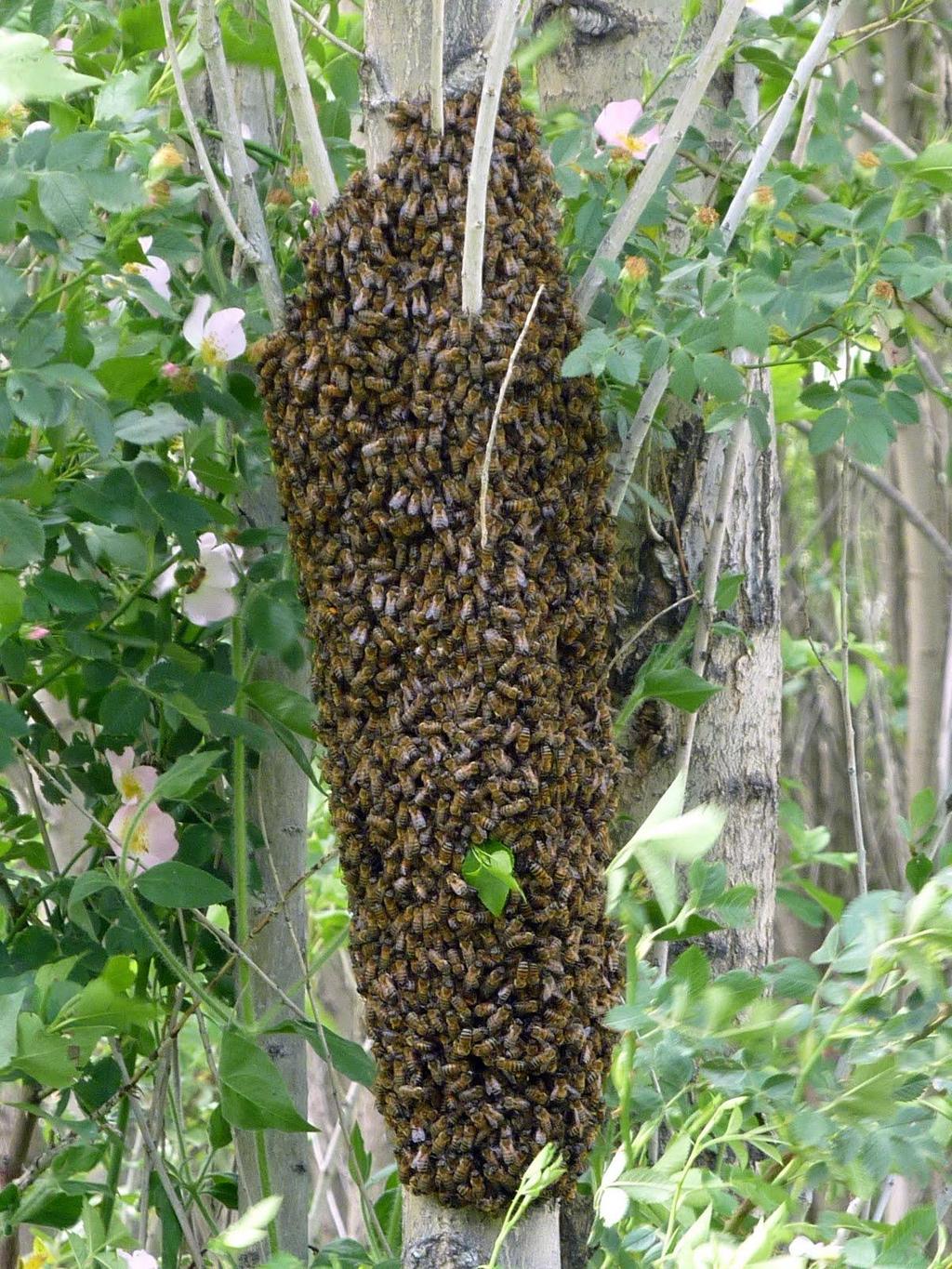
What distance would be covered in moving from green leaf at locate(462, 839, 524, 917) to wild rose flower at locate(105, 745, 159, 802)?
1.24 ft

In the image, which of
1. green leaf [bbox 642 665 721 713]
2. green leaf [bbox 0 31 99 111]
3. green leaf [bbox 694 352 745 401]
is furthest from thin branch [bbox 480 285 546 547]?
green leaf [bbox 0 31 99 111]

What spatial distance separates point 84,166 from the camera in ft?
3.17

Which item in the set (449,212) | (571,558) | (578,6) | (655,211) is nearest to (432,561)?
(571,558)

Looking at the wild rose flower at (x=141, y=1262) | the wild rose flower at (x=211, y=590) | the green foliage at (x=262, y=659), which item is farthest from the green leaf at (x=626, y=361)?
the wild rose flower at (x=141, y=1262)

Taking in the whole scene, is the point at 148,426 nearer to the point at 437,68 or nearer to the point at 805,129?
the point at 437,68

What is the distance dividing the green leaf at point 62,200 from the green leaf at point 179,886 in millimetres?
507

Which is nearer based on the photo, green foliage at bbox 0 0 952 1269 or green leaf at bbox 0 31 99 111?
green leaf at bbox 0 31 99 111

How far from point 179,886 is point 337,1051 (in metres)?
0.19

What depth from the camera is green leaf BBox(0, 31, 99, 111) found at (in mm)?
627

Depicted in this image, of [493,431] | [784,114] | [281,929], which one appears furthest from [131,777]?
[784,114]

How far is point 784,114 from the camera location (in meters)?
1.05

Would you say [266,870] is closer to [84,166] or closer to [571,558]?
[571,558]

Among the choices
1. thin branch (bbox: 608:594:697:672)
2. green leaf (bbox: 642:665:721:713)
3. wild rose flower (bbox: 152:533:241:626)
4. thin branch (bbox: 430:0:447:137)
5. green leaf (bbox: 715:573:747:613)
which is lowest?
green leaf (bbox: 642:665:721:713)

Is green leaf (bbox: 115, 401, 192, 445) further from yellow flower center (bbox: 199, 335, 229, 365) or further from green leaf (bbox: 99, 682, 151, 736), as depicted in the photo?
green leaf (bbox: 99, 682, 151, 736)
